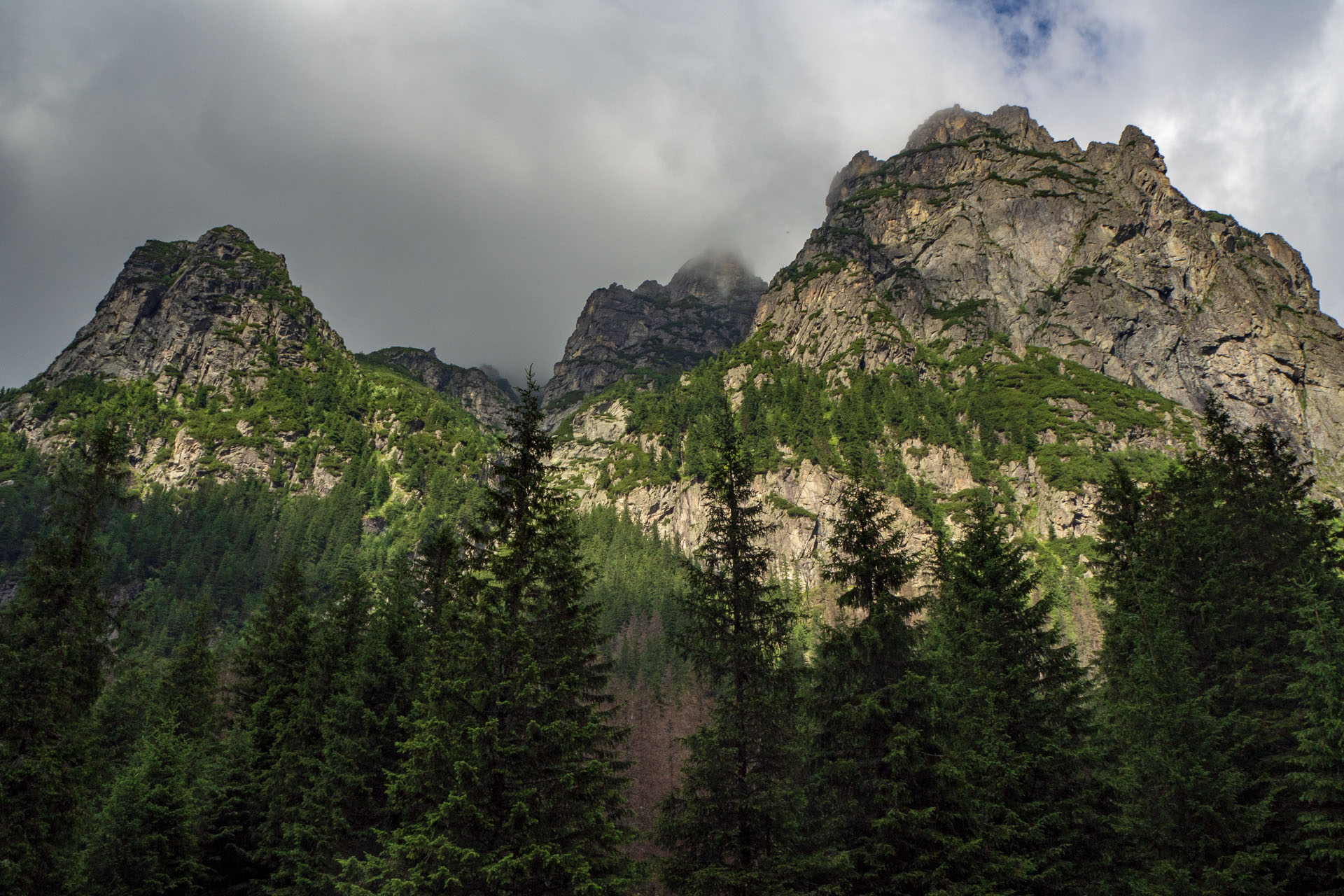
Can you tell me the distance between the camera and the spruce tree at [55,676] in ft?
60.3

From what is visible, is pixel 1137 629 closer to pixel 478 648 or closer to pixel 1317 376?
pixel 478 648

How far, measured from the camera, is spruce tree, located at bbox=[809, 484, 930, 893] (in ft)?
51.9

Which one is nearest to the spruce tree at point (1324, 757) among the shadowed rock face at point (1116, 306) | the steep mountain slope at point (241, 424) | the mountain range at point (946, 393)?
the mountain range at point (946, 393)

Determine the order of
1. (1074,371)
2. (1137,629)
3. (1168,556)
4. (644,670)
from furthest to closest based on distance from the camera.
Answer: (1074,371), (644,670), (1168,556), (1137,629)

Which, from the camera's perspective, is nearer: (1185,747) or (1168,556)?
(1185,747)

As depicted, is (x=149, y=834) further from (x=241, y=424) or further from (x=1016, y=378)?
(x=241, y=424)

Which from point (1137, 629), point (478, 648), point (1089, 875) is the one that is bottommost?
point (1089, 875)

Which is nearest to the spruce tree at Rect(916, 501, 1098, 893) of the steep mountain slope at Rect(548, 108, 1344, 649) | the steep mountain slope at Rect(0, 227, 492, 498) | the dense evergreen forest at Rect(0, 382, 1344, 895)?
the dense evergreen forest at Rect(0, 382, 1344, 895)

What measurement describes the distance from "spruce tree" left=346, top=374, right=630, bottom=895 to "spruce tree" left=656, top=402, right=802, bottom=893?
6.78 feet

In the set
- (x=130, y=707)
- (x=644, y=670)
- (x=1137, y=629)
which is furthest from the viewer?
(x=644, y=670)

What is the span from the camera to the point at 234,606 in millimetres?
105938

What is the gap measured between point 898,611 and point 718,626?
4808 mm

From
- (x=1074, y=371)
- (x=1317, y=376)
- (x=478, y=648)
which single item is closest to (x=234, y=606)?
(x=478, y=648)

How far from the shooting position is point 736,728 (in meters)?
17.3
